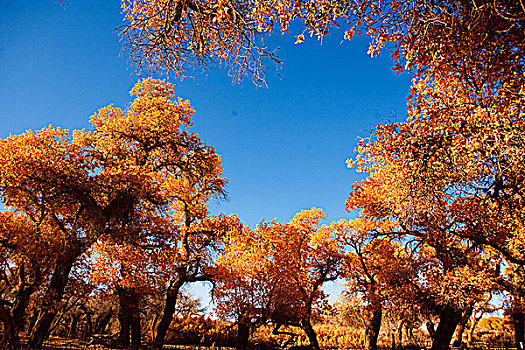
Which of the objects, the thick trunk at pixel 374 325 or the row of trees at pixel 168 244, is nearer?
the row of trees at pixel 168 244

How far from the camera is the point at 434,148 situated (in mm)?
6988

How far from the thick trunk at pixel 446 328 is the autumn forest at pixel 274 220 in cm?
5

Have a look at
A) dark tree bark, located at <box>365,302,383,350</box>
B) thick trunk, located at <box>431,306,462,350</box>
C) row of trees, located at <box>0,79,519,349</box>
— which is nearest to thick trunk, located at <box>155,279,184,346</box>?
row of trees, located at <box>0,79,519,349</box>

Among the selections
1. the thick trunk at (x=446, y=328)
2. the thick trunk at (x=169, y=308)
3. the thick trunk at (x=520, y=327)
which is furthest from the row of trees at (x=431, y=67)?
the thick trunk at (x=520, y=327)

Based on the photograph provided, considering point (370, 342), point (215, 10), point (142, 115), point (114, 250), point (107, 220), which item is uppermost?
point (142, 115)

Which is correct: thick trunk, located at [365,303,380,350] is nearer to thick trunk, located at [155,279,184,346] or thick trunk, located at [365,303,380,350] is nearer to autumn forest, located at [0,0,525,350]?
autumn forest, located at [0,0,525,350]

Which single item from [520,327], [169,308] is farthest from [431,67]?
[520,327]

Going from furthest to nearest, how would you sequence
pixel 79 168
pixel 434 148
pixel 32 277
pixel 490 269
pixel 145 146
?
1. pixel 490 269
2. pixel 145 146
3. pixel 32 277
4. pixel 79 168
5. pixel 434 148

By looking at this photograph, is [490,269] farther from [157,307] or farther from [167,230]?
[157,307]

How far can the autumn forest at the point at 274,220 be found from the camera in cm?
598

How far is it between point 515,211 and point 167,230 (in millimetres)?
14622

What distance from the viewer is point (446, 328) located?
1477 centimetres

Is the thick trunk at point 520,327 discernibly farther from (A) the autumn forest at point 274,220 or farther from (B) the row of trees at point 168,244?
(B) the row of trees at point 168,244

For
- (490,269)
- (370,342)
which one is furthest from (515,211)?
(370,342)
